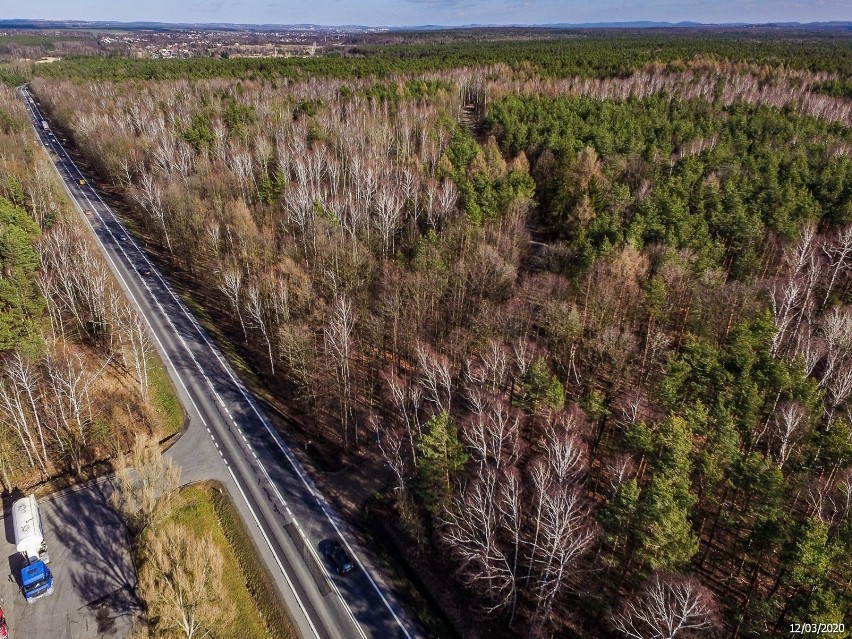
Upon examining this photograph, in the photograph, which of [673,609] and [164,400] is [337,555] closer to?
[673,609]

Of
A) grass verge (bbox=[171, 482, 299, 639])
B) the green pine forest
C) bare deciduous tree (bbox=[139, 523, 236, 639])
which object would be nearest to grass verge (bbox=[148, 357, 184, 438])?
grass verge (bbox=[171, 482, 299, 639])

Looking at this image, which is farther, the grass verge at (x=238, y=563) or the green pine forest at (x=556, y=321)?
the grass verge at (x=238, y=563)

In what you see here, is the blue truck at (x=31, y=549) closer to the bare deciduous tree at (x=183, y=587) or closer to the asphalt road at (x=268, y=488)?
the bare deciduous tree at (x=183, y=587)

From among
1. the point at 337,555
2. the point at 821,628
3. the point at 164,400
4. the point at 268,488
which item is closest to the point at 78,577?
the point at 268,488

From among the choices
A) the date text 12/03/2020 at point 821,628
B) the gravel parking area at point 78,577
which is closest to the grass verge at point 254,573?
the gravel parking area at point 78,577

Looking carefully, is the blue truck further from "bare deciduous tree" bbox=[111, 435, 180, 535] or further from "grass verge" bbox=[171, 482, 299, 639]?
"grass verge" bbox=[171, 482, 299, 639]

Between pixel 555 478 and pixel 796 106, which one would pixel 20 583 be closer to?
pixel 555 478
